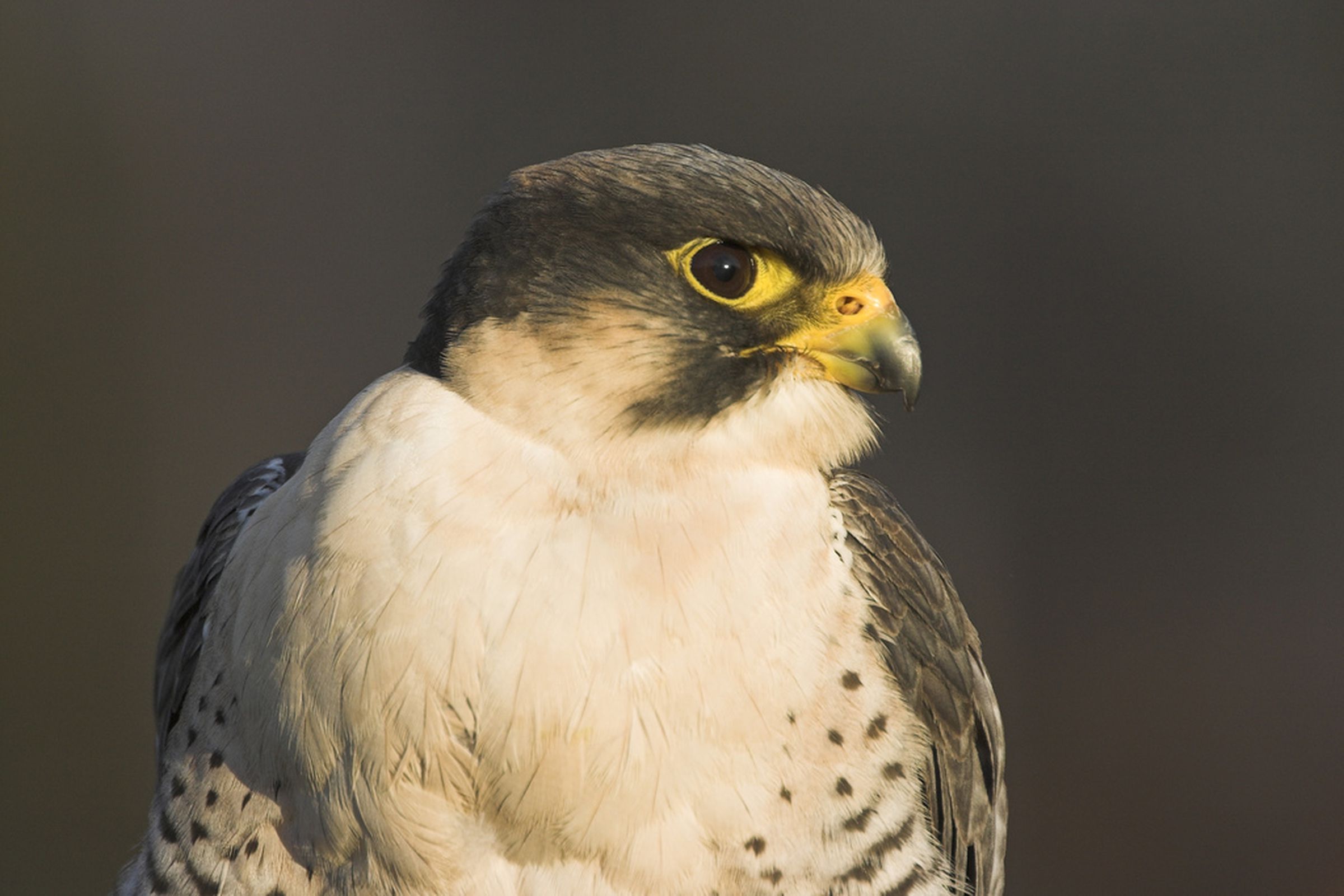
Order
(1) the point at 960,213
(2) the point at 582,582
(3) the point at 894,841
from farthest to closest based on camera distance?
(1) the point at 960,213 < (3) the point at 894,841 < (2) the point at 582,582

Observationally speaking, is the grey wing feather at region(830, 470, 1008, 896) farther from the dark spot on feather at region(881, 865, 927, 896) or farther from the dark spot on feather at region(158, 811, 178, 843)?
the dark spot on feather at region(158, 811, 178, 843)

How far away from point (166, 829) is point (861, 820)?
883mm

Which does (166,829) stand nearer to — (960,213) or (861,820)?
(861,820)

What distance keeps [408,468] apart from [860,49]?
355cm

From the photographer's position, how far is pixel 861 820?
1.62m

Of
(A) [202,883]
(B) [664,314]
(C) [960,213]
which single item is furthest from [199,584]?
(C) [960,213]

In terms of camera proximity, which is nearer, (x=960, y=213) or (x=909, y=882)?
(x=909, y=882)

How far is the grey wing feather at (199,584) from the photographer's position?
1877 mm

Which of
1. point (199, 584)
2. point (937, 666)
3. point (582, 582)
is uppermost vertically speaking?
point (582, 582)

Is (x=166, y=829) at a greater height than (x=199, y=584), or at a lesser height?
lesser

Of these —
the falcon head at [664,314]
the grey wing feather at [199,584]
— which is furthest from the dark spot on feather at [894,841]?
the grey wing feather at [199,584]

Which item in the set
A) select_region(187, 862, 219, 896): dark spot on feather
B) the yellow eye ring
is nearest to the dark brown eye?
the yellow eye ring

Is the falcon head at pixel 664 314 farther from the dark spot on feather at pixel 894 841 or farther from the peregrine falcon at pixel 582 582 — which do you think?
the dark spot on feather at pixel 894 841

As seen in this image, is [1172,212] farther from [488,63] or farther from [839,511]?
[839,511]
